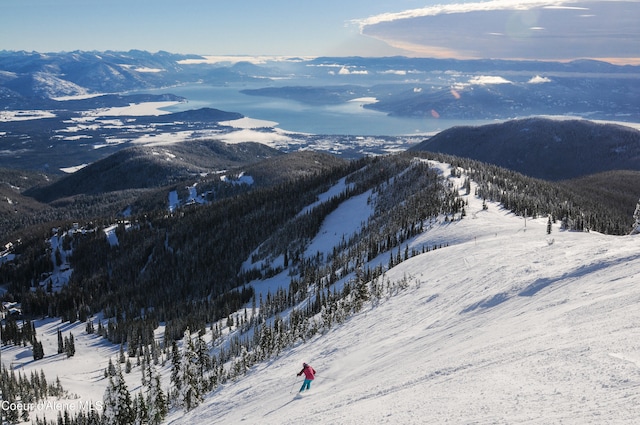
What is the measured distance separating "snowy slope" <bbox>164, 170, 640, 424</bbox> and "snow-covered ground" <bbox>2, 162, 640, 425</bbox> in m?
0.09

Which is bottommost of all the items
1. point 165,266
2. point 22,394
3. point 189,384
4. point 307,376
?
point 165,266

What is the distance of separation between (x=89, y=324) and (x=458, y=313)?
97117 mm

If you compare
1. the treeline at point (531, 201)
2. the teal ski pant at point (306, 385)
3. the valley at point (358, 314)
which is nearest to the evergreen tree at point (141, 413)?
the valley at point (358, 314)

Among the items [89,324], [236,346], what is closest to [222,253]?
[89,324]

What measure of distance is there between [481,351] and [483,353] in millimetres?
441

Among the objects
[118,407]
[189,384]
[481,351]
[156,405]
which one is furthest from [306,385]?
[118,407]

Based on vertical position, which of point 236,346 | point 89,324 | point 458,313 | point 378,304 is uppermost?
point 458,313

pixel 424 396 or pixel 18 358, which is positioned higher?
pixel 424 396

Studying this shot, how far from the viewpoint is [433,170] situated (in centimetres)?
12281

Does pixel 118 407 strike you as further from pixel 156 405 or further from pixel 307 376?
pixel 307 376

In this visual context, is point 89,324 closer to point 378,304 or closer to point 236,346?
point 236,346

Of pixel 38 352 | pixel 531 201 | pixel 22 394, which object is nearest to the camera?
pixel 22 394

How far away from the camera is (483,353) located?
23.8 meters

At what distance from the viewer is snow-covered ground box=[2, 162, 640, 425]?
692 inches
